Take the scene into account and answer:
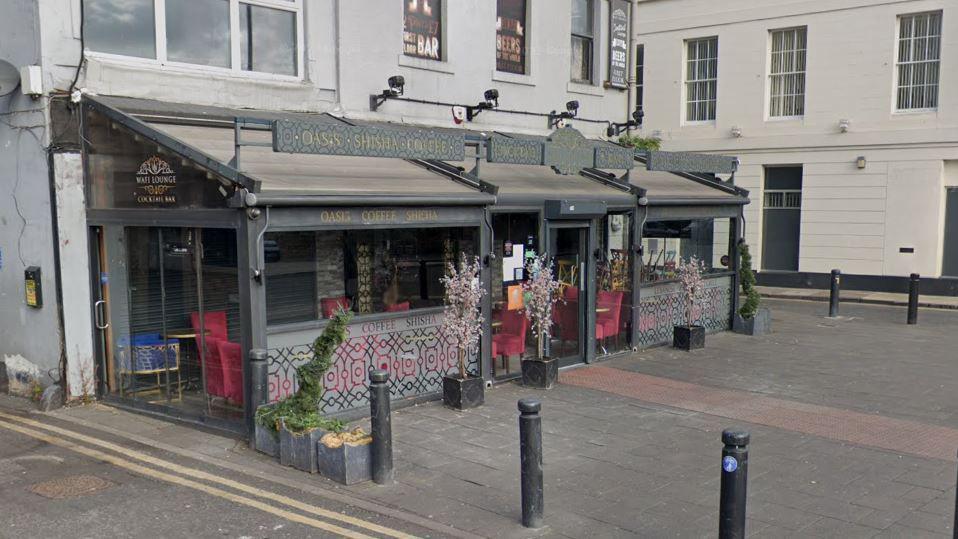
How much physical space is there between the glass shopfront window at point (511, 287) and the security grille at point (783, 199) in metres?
14.8

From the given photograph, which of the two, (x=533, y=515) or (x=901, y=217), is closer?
(x=533, y=515)

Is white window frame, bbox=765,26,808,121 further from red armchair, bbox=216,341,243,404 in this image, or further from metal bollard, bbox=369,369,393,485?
metal bollard, bbox=369,369,393,485

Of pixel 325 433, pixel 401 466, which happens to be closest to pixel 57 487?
pixel 325 433

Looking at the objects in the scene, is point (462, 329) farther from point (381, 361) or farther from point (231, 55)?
point (231, 55)

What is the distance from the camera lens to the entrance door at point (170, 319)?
28.4 feet

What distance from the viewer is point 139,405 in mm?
9461

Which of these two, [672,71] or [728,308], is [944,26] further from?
[728,308]

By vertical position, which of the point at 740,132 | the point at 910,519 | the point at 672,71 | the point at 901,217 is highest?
the point at 672,71

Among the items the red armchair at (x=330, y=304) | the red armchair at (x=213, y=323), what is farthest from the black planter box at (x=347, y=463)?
the red armchair at (x=330, y=304)

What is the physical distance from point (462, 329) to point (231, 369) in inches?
104

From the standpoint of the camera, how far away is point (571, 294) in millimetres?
12492

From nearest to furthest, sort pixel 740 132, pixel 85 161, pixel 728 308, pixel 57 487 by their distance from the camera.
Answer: pixel 57 487 → pixel 85 161 → pixel 728 308 → pixel 740 132

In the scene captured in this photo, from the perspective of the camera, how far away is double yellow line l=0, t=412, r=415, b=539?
6207 mm

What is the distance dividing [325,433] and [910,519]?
483 centimetres
